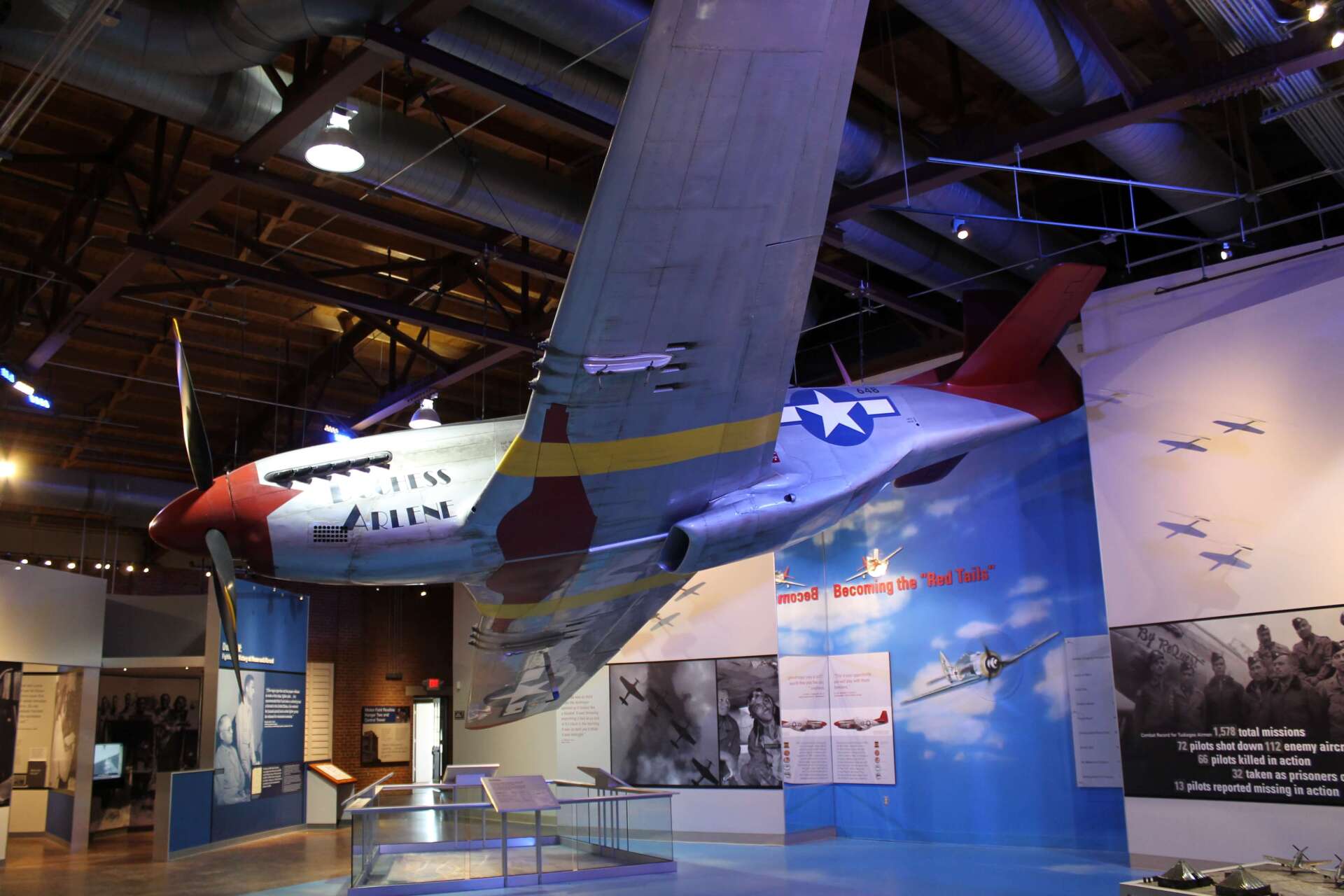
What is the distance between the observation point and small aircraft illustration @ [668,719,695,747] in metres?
15.3

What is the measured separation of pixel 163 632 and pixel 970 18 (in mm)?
20339

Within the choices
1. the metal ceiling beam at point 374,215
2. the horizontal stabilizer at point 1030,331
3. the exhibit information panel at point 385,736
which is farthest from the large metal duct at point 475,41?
the exhibit information panel at point 385,736

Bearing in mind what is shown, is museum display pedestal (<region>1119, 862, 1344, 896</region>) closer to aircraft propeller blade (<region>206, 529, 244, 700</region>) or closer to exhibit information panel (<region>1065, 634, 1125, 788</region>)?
aircraft propeller blade (<region>206, 529, 244, 700</region>)

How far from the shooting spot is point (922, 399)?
9.45 m

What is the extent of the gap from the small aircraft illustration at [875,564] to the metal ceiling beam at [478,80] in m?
8.38

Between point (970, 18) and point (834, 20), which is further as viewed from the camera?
point (970, 18)

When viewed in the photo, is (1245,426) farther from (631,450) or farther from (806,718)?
(631,450)

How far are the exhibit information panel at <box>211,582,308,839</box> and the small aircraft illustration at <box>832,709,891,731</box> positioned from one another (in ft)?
33.8

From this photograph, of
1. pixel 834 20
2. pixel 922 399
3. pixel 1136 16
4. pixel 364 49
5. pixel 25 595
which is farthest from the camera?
pixel 25 595

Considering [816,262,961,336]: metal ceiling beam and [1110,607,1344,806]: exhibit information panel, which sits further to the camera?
[816,262,961,336]: metal ceiling beam

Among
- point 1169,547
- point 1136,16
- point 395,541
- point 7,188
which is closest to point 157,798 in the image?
point 7,188

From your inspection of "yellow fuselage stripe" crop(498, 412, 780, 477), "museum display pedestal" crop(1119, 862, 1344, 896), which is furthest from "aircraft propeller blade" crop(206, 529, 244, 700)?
"museum display pedestal" crop(1119, 862, 1344, 896)

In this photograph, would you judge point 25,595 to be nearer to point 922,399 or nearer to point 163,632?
point 163,632

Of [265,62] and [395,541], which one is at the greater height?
[265,62]
